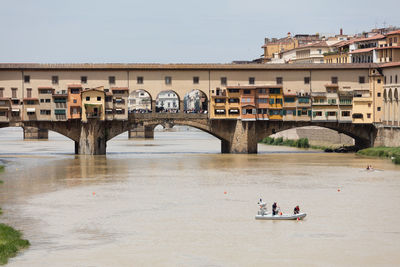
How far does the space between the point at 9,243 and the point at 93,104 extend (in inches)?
1622

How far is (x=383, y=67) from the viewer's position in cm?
7431

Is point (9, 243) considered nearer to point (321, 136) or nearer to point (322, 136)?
point (322, 136)

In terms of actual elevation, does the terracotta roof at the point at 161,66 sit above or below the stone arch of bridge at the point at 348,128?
above

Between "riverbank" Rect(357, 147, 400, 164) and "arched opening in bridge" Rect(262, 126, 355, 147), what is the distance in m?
9.10

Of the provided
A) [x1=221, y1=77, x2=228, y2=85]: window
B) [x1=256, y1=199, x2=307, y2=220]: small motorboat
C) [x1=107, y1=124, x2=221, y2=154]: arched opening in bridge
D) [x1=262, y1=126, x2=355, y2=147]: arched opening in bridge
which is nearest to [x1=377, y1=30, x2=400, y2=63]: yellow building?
[x1=262, y1=126, x2=355, y2=147]: arched opening in bridge

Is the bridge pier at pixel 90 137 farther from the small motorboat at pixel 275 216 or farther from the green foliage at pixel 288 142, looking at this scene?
the small motorboat at pixel 275 216

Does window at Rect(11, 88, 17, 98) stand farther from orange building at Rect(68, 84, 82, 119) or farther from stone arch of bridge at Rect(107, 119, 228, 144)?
stone arch of bridge at Rect(107, 119, 228, 144)

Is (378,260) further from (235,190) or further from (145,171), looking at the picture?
(145,171)

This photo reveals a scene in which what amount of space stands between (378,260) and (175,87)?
151 ft

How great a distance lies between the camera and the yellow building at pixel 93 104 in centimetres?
7181

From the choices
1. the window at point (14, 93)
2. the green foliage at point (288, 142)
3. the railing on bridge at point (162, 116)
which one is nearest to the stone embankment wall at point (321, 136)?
the green foliage at point (288, 142)

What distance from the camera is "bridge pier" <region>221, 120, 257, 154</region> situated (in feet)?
240

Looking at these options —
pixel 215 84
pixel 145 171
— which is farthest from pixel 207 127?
pixel 145 171

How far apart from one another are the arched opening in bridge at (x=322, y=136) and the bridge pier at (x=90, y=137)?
1842 centimetres
